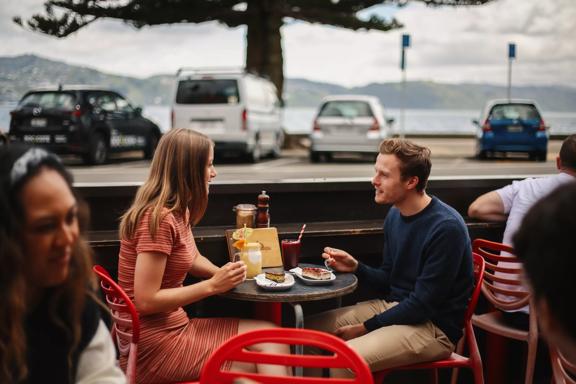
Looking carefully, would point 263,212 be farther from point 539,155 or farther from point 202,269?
point 539,155

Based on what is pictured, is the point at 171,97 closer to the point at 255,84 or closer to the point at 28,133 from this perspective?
the point at 255,84

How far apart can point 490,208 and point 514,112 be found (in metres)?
11.5

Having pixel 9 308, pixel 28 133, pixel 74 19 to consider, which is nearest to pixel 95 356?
pixel 9 308

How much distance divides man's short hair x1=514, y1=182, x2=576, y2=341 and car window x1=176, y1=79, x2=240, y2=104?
40.3 ft

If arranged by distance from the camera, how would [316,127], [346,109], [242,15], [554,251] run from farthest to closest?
1. [242,15]
2. [316,127]
3. [346,109]
4. [554,251]

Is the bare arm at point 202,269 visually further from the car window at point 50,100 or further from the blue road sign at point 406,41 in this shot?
the blue road sign at point 406,41

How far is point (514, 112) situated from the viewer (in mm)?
14961

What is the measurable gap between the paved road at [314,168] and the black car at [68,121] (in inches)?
16.4

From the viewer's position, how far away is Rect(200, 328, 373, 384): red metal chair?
1.84m

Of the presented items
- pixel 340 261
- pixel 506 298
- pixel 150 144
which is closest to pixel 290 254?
pixel 340 261

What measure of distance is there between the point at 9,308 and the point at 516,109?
15.0 m

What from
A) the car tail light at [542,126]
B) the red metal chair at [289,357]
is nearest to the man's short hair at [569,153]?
the red metal chair at [289,357]

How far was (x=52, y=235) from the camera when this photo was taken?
1.48 metres

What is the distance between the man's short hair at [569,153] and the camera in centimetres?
372
